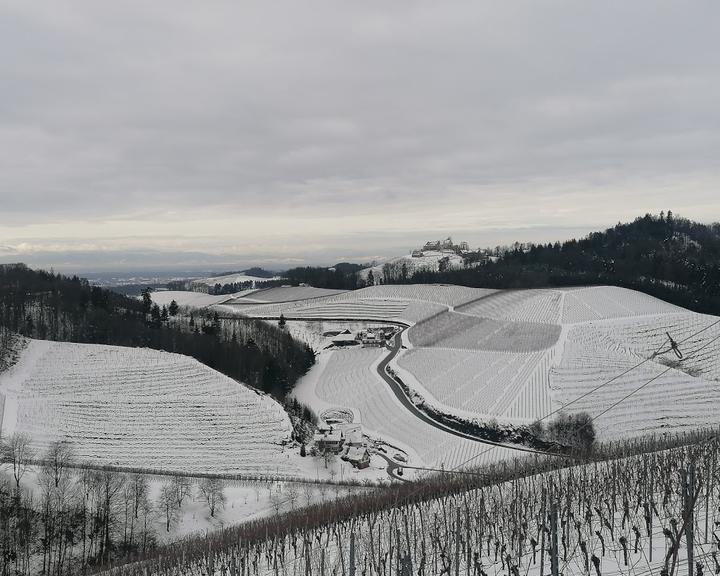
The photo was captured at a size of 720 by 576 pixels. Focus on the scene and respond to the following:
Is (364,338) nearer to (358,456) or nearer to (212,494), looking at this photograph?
(358,456)

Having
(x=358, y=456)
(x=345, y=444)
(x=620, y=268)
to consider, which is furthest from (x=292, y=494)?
(x=620, y=268)

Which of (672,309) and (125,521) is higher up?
(672,309)

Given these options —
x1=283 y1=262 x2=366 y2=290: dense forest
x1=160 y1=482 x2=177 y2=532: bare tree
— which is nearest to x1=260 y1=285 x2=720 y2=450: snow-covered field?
x1=160 y1=482 x2=177 y2=532: bare tree

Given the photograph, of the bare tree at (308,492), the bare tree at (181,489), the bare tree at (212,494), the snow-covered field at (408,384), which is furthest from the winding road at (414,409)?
the bare tree at (181,489)

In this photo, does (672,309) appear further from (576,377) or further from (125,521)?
(125,521)

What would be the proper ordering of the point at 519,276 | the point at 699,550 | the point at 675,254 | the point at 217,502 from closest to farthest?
1. the point at 699,550
2. the point at 217,502
3. the point at 519,276
4. the point at 675,254

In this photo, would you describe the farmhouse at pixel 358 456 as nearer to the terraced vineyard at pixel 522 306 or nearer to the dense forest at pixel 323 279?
the terraced vineyard at pixel 522 306

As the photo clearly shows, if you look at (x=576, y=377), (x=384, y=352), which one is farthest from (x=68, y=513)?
(x=384, y=352)

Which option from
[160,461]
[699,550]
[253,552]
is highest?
[699,550]

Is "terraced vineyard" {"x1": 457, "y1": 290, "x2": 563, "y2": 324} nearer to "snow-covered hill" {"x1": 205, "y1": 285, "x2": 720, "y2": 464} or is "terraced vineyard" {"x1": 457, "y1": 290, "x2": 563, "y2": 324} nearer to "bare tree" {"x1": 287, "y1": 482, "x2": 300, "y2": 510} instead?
"snow-covered hill" {"x1": 205, "y1": 285, "x2": 720, "y2": 464}
